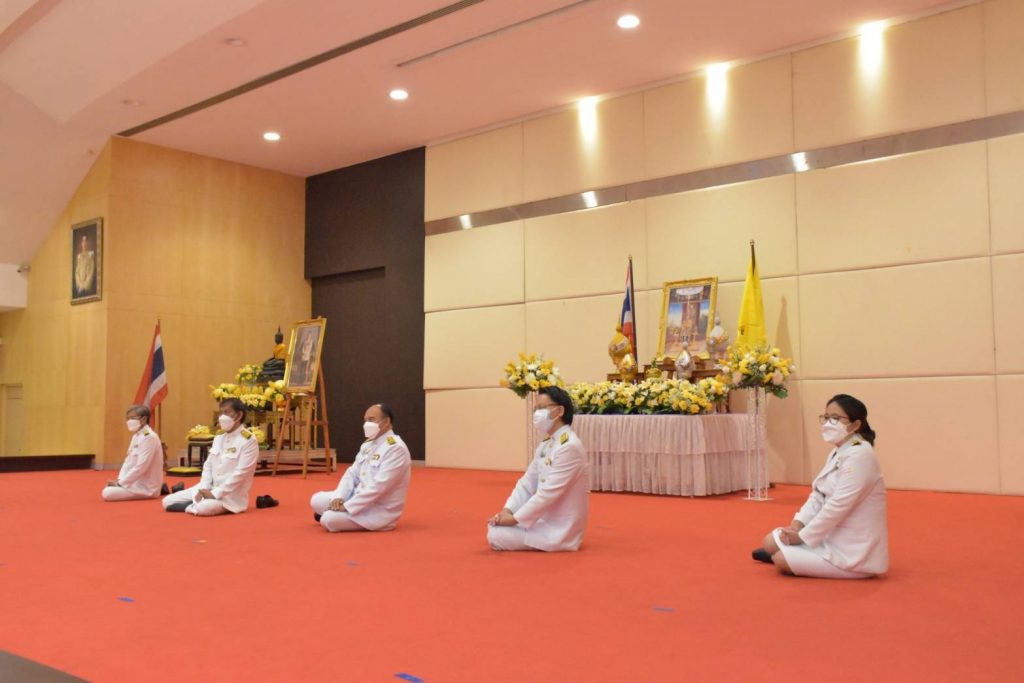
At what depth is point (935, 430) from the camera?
29.2 ft

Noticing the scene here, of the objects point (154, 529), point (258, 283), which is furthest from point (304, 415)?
point (154, 529)

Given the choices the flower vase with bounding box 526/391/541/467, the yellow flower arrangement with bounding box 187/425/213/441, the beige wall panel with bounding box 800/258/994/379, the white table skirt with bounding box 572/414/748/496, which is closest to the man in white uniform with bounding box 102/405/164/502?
the flower vase with bounding box 526/391/541/467

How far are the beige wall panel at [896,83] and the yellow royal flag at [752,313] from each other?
1.49 metres

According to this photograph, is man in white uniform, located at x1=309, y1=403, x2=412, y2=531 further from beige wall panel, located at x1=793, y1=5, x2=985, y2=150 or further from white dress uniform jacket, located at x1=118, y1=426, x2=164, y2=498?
beige wall panel, located at x1=793, y1=5, x2=985, y2=150

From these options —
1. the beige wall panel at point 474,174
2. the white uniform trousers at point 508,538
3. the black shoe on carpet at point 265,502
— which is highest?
the beige wall panel at point 474,174

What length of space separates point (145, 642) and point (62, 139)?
11.3 metres

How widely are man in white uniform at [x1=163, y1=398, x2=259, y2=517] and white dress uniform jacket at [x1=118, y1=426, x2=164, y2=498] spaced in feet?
3.93

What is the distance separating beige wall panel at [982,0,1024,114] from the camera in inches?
338

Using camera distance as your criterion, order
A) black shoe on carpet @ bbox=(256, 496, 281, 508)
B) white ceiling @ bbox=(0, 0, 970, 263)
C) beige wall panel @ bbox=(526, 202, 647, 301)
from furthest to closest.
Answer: beige wall panel @ bbox=(526, 202, 647, 301) < white ceiling @ bbox=(0, 0, 970, 263) < black shoe on carpet @ bbox=(256, 496, 281, 508)

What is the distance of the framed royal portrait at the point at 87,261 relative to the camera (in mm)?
13102

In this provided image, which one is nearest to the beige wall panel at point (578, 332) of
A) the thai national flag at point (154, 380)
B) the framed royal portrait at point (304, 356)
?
the framed royal portrait at point (304, 356)

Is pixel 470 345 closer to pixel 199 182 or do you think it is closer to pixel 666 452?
pixel 666 452

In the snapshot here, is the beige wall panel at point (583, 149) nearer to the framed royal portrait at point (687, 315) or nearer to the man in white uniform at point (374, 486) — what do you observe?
the framed royal portrait at point (687, 315)

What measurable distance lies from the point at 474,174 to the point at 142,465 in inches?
244
